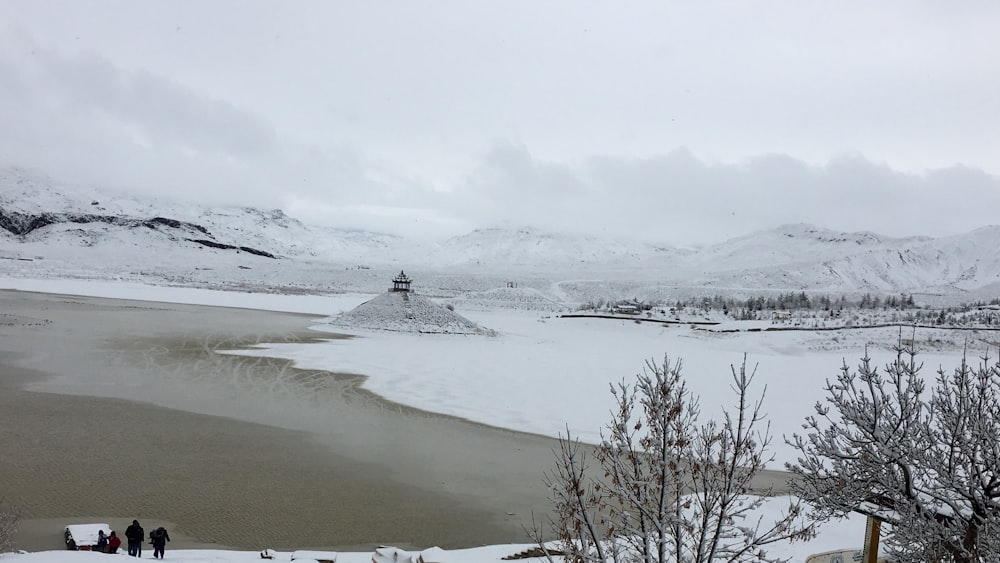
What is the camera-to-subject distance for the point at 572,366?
1032 inches

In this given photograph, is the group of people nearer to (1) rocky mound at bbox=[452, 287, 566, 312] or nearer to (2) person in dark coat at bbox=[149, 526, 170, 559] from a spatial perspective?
(2) person in dark coat at bbox=[149, 526, 170, 559]

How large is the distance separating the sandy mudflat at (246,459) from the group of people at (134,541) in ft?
2.07

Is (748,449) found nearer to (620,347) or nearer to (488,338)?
(620,347)

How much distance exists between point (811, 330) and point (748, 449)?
31.4m

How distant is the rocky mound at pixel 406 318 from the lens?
37875 millimetres

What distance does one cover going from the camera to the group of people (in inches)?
346

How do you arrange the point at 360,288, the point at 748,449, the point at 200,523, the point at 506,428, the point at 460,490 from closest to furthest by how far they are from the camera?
the point at 748,449
the point at 200,523
the point at 460,490
the point at 506,428
the point at 360,288

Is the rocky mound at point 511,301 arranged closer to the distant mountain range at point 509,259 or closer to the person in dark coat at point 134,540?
the distant mountain range at point 509,259

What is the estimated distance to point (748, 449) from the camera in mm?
4527

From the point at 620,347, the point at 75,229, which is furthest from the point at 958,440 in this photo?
the point at 75,229

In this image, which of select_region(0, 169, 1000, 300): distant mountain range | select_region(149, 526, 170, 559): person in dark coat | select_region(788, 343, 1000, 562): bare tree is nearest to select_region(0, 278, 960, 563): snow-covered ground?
select_region(149, 526, 170, 559): person in dark coat

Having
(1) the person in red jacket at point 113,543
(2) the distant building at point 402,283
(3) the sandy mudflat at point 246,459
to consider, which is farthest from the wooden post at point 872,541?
(2) the distant building at point 402,283

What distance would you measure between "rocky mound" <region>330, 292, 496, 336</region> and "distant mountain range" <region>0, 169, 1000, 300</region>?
113ft

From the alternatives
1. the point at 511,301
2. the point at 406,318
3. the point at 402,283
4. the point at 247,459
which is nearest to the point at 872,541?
the point at 247,459
